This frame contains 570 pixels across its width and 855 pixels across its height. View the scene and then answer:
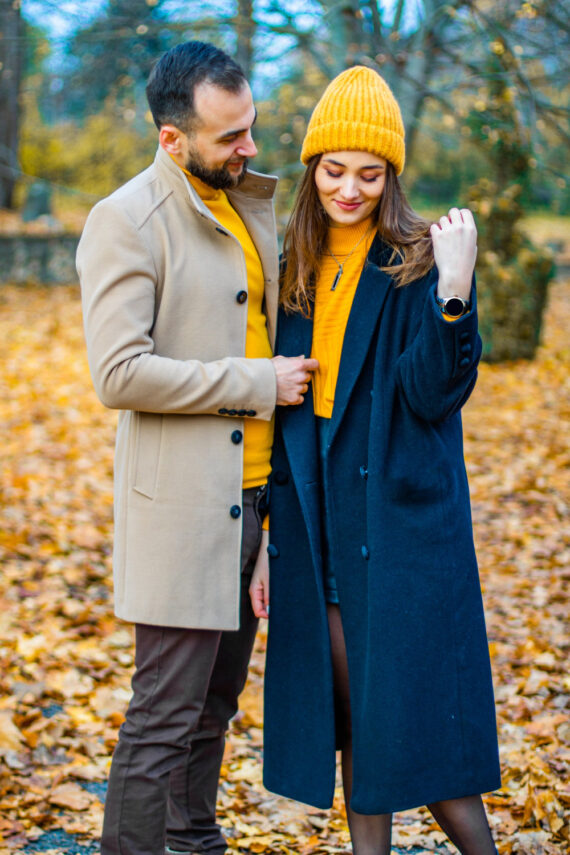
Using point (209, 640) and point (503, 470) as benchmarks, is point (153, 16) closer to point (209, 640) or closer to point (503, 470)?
point (503, 470)

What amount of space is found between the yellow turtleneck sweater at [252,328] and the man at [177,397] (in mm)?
18

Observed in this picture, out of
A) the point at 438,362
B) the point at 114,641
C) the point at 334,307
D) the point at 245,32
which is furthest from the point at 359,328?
the point at 245,32

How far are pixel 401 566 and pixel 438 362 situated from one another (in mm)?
526

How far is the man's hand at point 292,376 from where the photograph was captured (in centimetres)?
235

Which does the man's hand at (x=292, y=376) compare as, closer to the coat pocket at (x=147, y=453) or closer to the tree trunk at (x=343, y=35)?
the coat pocket at (x=147, y=453)

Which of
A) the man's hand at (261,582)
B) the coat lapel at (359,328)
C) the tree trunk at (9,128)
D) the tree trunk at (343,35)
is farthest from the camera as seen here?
the tree trunk at (9,128)

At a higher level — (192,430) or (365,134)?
(365,134)

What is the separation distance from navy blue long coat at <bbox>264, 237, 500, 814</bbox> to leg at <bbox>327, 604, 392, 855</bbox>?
0.06m

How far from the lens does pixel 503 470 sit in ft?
23.9

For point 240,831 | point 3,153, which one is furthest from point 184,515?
point 3,153

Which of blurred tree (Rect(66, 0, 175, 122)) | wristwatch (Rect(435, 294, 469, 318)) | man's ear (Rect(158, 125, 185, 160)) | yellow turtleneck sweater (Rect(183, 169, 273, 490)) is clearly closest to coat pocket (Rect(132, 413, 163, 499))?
yellow turtleneck sweater (Rect(183, 169, 273, 490))

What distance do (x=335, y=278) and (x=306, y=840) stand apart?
188 cm

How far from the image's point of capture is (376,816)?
7.88 feet

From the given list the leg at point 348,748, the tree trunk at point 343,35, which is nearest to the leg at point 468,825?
the leg at point 348,748
